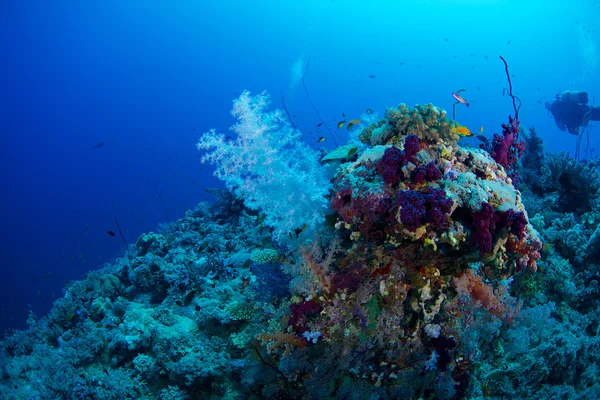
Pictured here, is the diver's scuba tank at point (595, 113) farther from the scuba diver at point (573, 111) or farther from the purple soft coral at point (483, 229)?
the purple soft coral at point (483, 229)

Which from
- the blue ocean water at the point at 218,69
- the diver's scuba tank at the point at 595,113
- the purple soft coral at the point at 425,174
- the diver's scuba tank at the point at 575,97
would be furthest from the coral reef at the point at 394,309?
the blue ocean water at the point at 218,69

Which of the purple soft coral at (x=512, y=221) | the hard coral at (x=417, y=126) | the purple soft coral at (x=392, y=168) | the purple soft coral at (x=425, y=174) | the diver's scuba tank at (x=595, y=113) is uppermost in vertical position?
the diver's scuba tank at (x=595, y=113)

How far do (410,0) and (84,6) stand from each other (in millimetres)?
139629

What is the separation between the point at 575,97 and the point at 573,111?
0.77m

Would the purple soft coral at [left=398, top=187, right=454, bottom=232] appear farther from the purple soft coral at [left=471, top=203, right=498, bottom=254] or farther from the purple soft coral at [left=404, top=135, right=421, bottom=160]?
the purple soft coral at [left=404, top=135, right=421, bottom=160]

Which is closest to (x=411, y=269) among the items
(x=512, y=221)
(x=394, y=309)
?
(x=394, y=309)

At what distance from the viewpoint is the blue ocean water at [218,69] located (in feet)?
378

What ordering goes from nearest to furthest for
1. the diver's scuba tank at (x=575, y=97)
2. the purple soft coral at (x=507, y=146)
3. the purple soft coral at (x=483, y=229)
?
the purple soft coral at (x=483, y=229) → the purple soft coral at (x=507, y=146) → the diver's scuba tank at (x=575, y=97)

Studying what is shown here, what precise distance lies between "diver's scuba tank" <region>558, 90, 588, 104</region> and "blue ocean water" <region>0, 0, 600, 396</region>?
299 feet

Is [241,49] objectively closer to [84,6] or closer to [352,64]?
[352,64]

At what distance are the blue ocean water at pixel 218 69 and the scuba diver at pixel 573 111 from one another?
9062cm

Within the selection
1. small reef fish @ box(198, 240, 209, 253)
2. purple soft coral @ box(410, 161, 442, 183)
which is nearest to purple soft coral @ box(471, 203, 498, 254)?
purple soft coral @ box(410, 161, 442, 183)

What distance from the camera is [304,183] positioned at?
5820 millimetres

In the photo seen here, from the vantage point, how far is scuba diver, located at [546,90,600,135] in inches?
690
